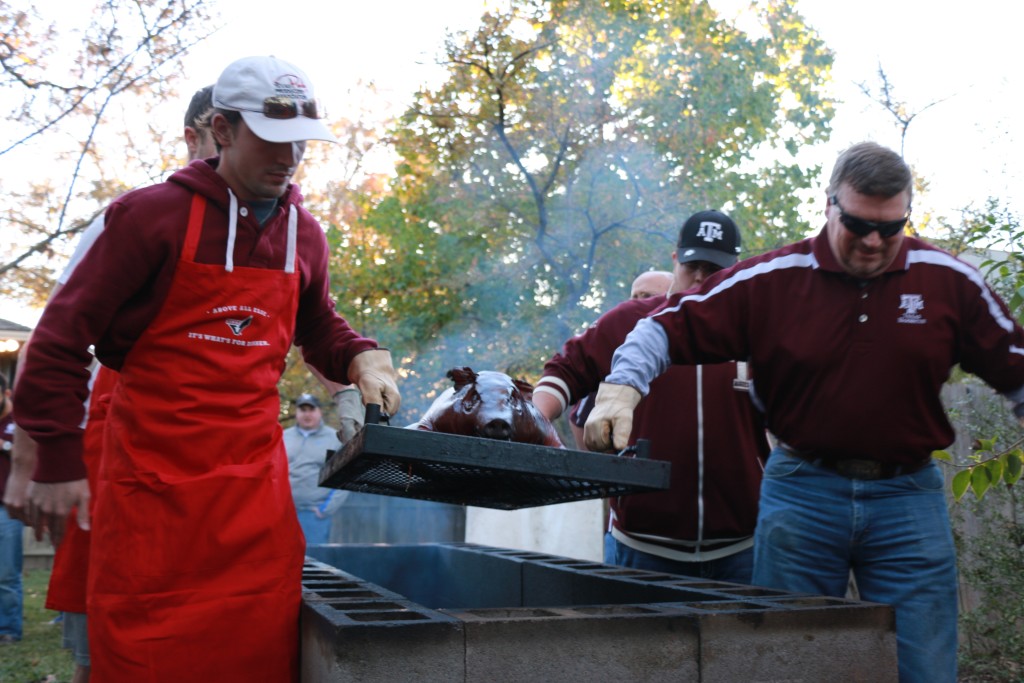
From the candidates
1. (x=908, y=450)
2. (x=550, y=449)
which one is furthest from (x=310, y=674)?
(x=908, y=450)

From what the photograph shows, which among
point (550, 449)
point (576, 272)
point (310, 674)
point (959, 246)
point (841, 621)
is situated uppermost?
point (576, 272)

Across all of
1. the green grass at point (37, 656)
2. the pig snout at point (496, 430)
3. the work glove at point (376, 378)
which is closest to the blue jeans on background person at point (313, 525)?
the green grass at point (37, 656)

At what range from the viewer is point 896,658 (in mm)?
2504

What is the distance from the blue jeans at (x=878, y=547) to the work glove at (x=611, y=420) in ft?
2.05

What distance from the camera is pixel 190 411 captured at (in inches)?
96.1

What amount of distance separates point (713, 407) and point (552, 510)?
6.28 metres

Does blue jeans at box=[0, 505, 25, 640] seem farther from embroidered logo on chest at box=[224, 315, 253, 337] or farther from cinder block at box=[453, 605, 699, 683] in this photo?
cinder block at box=[453, 605, 699, 683]

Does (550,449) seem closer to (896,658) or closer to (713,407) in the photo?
(896,658)

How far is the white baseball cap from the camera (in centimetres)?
252

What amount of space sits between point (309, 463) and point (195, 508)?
23.4 feet

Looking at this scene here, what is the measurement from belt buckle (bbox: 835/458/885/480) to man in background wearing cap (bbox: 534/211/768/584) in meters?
0.91

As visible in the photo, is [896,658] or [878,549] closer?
[896,658]

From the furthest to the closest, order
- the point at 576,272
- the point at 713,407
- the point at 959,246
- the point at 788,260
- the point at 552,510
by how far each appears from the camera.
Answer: the point at 576,272
the point at 552,510
the point at 959,246
the point at 713,407
the point at 788,260

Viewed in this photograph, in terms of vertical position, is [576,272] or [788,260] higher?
[576,272]
